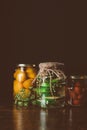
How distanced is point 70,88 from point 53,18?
13.4 inches

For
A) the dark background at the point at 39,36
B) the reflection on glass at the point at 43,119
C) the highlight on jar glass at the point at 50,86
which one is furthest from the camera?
the dark background at the point at 39,36

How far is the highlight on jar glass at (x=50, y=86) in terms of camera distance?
1217mm

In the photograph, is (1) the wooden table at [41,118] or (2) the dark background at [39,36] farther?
(2) the dark background at [39,36]

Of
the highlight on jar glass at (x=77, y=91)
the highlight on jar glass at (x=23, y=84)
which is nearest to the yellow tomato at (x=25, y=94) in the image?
the highlight on jar glass at (x=23, y=84)

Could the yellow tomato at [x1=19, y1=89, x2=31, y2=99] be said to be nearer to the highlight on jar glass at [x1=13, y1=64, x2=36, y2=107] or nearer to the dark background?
the highlight on jar glass at [x1=13, y1=64, x2=36, y2=107]

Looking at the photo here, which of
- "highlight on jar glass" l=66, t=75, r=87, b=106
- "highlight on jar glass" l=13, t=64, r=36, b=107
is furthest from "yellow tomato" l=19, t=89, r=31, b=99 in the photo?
"highlight on jar glass" l=66, t=75, r=87, b=106

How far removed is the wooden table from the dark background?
0.85 ft

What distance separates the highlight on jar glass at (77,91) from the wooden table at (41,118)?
3 cm

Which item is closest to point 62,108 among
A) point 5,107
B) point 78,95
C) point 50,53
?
point 78,95

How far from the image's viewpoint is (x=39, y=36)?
4.87 feet

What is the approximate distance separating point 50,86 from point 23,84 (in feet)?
0.36

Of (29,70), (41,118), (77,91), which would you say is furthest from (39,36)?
(41,118)

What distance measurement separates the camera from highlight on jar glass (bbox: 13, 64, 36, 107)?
1267mm

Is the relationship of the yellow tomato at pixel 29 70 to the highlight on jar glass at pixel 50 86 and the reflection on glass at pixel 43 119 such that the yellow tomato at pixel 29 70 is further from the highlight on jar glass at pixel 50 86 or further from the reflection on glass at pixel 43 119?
the reflection on glass at pixel 43 119
